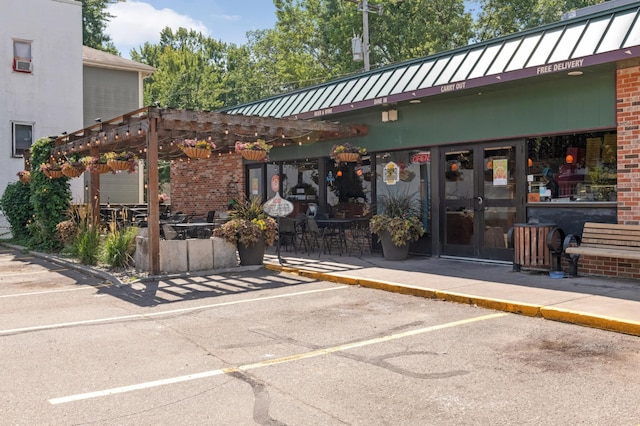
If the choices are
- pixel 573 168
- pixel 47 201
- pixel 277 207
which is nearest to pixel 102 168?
pixel 47 201

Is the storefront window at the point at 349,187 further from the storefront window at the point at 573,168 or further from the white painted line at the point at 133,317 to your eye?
the white painted line at the point at 133,317

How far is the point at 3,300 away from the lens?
8734 millimetres

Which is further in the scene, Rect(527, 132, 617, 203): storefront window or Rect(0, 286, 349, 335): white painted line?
Rect(527, 132, 617, 203): storefront window

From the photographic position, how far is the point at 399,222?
37.3ft

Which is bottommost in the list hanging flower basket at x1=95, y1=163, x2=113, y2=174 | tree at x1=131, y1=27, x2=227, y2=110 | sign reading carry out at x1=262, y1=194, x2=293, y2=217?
sign reading carry out at x1=262, y1=194, x2=293, y2=217

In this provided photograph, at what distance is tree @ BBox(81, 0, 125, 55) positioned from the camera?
4081 cm

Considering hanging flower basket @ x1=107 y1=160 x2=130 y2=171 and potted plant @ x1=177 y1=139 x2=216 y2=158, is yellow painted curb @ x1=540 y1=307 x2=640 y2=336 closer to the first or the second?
potted plant @ x1=177 y1=139 x2=216 y2=158

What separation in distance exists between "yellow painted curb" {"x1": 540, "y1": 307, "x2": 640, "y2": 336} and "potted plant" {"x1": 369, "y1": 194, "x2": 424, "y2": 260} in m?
4.75

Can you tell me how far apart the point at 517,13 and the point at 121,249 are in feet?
110

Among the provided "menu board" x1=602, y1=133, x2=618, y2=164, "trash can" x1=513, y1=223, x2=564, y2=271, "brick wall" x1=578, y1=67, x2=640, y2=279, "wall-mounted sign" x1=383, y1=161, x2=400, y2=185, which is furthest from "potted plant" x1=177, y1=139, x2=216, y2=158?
"brick wall" x1=578, y1=67, x2=640, y2=279

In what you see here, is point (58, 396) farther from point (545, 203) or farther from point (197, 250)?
point (545, 203)

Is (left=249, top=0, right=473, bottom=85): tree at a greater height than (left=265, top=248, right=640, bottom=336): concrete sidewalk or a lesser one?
greater

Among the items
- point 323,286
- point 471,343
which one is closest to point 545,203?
point 323,286

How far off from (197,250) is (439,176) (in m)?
5.17
